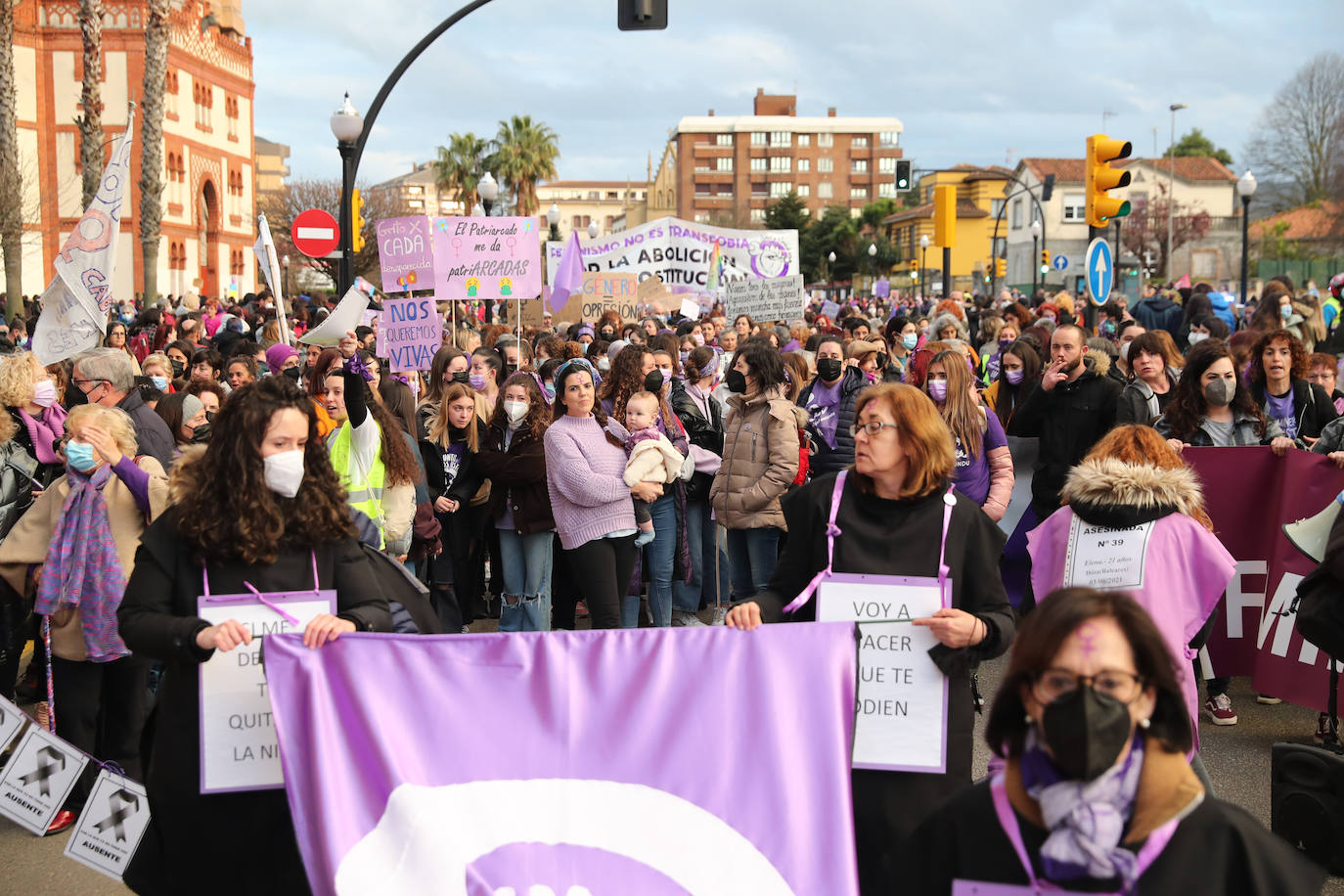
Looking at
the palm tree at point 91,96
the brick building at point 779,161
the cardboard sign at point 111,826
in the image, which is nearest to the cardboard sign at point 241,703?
the cardboard sign at point 111,826

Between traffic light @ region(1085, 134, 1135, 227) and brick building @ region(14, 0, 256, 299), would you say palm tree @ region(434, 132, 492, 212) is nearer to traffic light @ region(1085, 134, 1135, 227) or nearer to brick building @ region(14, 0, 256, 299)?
brick building @ region(14, 0, 256, 299)

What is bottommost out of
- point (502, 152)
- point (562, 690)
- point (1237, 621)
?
point (1237, 621)

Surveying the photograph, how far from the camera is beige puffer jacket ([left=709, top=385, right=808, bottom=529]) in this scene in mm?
8031

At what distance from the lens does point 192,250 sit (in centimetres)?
5700

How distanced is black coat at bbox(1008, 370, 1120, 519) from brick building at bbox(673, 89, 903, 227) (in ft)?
395

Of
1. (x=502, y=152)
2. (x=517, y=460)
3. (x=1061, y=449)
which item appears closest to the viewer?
(x=517, y=460)

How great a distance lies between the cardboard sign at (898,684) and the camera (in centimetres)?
398

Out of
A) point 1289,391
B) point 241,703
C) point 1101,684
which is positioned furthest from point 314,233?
point 1101,684

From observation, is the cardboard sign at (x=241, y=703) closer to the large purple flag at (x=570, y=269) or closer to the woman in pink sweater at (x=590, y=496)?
the woman in pink sweater at (x=590, y=496)

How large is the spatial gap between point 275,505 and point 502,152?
60039 millimetres

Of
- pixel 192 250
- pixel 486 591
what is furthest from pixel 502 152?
pixel 486 591

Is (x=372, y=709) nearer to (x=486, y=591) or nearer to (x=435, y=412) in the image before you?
(x=435, y=412)

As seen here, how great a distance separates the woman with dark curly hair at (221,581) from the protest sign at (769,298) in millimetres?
13314

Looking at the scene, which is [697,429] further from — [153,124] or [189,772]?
[153,124]
